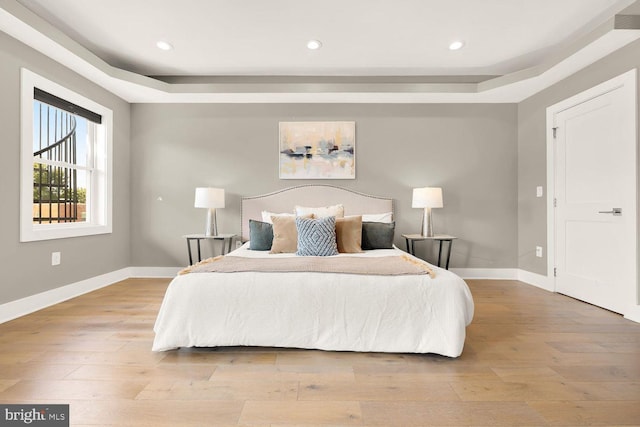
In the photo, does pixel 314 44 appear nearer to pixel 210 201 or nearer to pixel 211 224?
pixel 210 201

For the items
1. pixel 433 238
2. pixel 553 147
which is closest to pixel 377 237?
pixel 433 238

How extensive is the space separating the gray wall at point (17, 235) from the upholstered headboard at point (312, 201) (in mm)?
1744

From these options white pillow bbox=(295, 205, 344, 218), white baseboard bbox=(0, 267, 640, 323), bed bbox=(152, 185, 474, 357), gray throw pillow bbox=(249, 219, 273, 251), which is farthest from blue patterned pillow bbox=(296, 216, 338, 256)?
white baseboard bbox=(0, 267, 640, 323)

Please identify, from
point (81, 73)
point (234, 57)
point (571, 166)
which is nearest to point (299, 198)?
point (234, 57)

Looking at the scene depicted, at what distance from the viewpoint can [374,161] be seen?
4301 mm

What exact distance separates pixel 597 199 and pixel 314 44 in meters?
3.18

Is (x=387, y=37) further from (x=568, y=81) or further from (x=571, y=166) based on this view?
(x=571, y=166)

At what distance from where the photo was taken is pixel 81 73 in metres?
3.44

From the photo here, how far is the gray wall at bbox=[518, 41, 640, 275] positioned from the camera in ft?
11.9

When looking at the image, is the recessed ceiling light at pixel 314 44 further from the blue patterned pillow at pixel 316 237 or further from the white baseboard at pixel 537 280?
the white baseboard at pixel 537 280

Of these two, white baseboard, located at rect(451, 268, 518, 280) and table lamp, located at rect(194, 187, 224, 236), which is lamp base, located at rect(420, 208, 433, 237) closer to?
white baseboard, located at rect(451, 268, 518, 280)

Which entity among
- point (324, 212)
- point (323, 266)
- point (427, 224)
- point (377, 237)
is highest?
point (324, 212)

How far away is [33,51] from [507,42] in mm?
4528

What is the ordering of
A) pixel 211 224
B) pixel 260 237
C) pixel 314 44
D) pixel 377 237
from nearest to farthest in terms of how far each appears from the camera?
pixel 314 44
pixel 260 237
pixel 377 237
pixel 211 224
